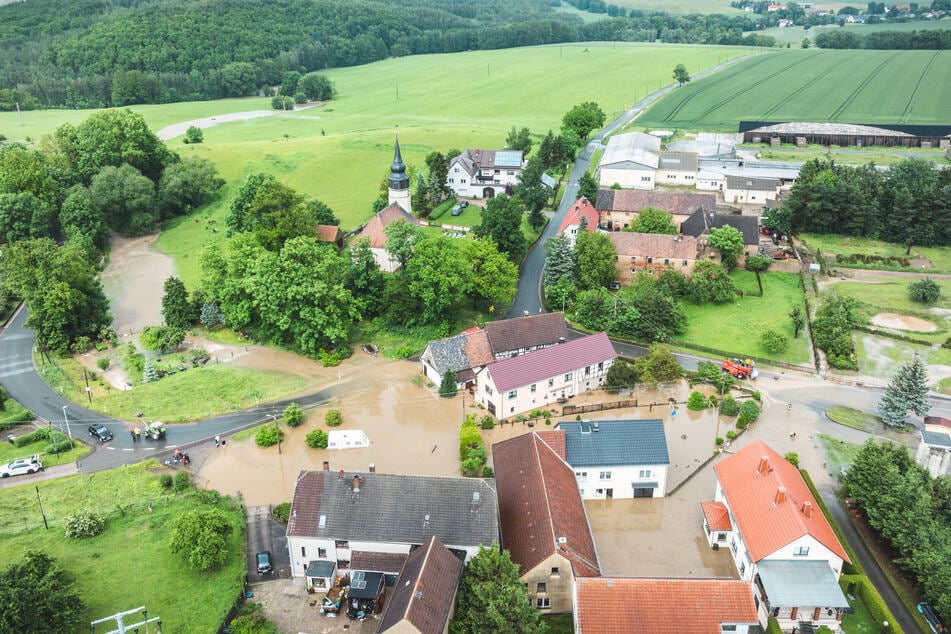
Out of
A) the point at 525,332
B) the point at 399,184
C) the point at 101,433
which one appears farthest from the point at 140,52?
the point at 525,332

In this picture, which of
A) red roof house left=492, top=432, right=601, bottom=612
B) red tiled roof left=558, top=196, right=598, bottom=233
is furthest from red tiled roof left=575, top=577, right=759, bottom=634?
red tiled roof left=558, top=196, right=598, bottom=233

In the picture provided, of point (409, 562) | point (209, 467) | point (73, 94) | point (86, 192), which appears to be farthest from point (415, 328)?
point (73, 94)

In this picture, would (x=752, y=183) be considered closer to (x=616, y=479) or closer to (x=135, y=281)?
(x=616, y=479)

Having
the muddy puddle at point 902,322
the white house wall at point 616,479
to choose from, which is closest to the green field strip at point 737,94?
the muddy puddle at point 902,322

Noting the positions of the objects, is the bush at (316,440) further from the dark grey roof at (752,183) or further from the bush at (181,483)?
the dark grey roof at (752,183)

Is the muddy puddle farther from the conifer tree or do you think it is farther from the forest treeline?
the forest treeline

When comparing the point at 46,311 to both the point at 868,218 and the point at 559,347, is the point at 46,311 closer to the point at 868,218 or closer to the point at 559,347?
the point at 559,347
